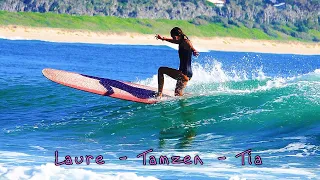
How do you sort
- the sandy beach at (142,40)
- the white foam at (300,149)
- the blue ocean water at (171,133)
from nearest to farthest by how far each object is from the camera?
the blue ocean water at (171,133) < the white foam at (300,149) < the sandy beach at (142,40)

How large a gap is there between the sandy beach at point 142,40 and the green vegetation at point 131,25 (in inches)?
52.1

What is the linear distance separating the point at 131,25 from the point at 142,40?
4.22m

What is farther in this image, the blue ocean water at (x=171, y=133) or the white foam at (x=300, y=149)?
the white foam at (x=300, y=149)

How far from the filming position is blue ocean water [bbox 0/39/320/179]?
9898mm

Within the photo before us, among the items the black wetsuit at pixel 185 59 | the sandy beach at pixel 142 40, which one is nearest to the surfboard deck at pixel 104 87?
the black wetsuit at pixel 185 59

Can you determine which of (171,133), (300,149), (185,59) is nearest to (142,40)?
(185,59)

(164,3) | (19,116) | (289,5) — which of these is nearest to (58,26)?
(164,3)

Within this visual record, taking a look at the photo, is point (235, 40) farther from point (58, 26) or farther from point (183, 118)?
point (183, 118)

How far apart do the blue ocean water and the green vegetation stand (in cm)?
6026

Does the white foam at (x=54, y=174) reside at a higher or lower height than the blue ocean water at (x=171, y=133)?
higher

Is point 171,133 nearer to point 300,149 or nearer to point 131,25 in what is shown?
point 300,149

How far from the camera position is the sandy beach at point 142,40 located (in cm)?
7381

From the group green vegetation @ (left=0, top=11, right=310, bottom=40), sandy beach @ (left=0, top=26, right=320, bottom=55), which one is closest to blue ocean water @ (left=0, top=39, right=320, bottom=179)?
sandy beach @ (left=0, top=26, right=320, bottom=55)

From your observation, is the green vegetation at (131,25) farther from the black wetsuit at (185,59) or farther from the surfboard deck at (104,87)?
the black wetsuit at (185,59)
